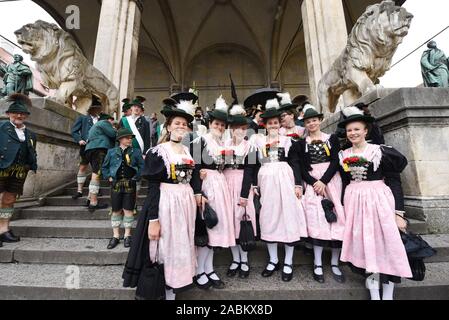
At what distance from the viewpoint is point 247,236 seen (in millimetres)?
2443

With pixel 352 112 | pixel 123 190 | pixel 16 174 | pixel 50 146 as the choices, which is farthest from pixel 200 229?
pixel 50 146

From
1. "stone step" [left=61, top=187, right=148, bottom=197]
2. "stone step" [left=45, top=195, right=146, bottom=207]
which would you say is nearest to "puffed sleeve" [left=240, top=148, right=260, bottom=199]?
"stone step" [left=45, top=195, right=146, bottom=207]

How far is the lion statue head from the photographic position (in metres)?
4.15

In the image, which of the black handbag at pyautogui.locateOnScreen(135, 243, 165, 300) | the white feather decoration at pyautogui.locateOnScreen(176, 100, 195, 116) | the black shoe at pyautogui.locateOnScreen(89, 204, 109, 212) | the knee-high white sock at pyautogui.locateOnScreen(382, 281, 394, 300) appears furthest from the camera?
the black shoe at pyautogui.locateOnScreen(89, 204, 109, 212)

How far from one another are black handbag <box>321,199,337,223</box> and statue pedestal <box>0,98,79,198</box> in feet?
17.4

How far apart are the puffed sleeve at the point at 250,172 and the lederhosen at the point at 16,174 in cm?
336

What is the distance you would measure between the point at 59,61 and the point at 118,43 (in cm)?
340

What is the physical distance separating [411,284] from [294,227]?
1327 mm

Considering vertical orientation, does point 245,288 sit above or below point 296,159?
below

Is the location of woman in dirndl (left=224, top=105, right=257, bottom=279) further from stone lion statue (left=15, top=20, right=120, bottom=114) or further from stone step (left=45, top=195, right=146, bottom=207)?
stone lion statue (left=15, top=20, right=120, bottom=114)

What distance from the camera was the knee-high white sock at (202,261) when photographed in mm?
2340

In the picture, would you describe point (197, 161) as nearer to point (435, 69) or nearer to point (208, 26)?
point (435, 69)
